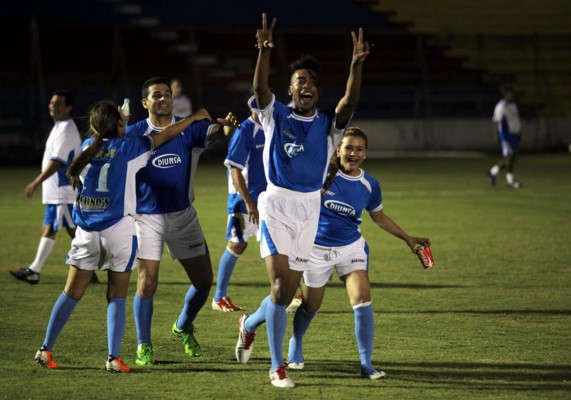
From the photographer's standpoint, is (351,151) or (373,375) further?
(351,151)

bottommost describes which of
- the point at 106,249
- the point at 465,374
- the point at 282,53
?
the point at 465,374

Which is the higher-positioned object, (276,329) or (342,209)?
(342,209)

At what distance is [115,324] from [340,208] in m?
1.76

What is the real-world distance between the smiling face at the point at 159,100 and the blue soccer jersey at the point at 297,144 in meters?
0.99

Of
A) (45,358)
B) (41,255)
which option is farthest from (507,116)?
(45,358)

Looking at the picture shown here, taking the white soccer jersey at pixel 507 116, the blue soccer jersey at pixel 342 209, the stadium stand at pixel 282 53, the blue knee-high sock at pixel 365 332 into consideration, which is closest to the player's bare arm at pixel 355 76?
the blue soccer jersey at pixel 342 209

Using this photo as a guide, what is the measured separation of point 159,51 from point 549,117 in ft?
39.0

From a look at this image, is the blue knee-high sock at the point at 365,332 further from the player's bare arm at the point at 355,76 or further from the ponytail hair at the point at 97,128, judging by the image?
the ponytail hair at the point at 97,128

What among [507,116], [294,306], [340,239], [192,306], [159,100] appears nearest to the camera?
[340,239]

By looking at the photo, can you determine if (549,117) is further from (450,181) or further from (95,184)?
(95,184)

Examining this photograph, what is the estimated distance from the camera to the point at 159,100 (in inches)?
315

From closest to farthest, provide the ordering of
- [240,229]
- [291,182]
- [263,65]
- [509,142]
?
[263,65]
[291,182]
[240,229]
[509,142]

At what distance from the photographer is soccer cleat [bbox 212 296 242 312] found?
10133mm

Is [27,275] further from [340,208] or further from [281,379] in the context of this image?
[281,379]
